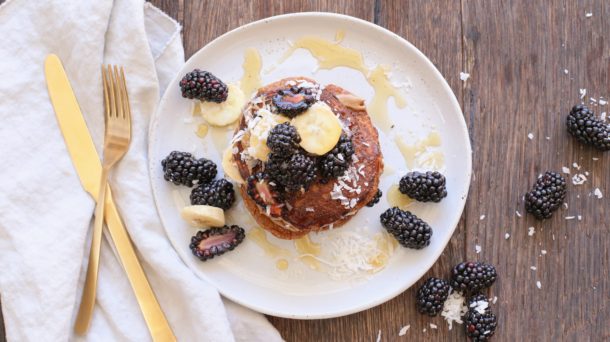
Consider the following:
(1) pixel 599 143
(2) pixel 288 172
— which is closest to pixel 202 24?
(2) pixel 288 172

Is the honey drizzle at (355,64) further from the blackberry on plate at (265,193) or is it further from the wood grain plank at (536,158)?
the blackberry on plate at (265,193)

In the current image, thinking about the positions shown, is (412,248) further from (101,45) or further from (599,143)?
(101,45)

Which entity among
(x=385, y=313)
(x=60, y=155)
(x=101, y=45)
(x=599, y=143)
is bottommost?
(x=385, y=313)

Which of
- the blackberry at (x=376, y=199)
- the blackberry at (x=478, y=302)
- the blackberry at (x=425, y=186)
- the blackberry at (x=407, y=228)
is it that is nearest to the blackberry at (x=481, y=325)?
the blackberry at (x=478, y=302)

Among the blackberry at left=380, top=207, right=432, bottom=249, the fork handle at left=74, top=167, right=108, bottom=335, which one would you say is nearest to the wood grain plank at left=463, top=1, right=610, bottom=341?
the blackberry at left=380, top=207, right=432, bottom=249

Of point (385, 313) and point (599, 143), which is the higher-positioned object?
point (599, 143)

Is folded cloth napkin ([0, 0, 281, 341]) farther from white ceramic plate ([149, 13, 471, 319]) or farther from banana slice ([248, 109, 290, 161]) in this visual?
banana slice ([248, 109, 290, 161])
